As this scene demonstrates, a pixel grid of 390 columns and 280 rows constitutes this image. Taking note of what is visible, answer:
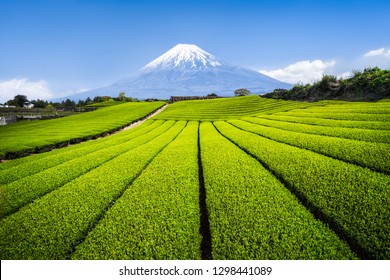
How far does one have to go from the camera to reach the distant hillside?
3025 cm

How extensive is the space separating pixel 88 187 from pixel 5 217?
6.94 feet

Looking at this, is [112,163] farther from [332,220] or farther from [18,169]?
[332,220]

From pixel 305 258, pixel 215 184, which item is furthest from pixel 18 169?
pixel 305 258

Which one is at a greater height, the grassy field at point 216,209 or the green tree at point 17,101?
the green tree at point 17,101

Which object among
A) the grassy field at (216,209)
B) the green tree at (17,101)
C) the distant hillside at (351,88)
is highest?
the green tree at (17,101)

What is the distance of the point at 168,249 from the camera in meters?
4.06

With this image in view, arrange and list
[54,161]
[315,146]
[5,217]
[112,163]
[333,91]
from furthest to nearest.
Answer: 1. [333,91]
2. [54,161]
3. [112,163]
4. [315,146]
5. [5,217]

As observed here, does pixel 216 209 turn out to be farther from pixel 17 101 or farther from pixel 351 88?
pixel 17 101

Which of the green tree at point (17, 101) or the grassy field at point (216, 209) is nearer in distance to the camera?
the grassy field at point (216, 209)

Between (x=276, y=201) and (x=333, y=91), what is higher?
(x=333, y=91)

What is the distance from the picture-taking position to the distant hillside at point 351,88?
30250mm

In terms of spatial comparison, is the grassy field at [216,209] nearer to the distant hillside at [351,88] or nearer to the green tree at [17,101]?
the distant hillside at [351,88]

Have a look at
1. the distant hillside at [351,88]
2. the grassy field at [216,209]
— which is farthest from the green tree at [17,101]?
the grassy field at [216,209]

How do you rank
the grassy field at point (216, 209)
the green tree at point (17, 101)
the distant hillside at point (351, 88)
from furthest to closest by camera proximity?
the green tree at point (17, 101)
the distant hillside at point (351, 88)
the grassy field at point (216, 209)
